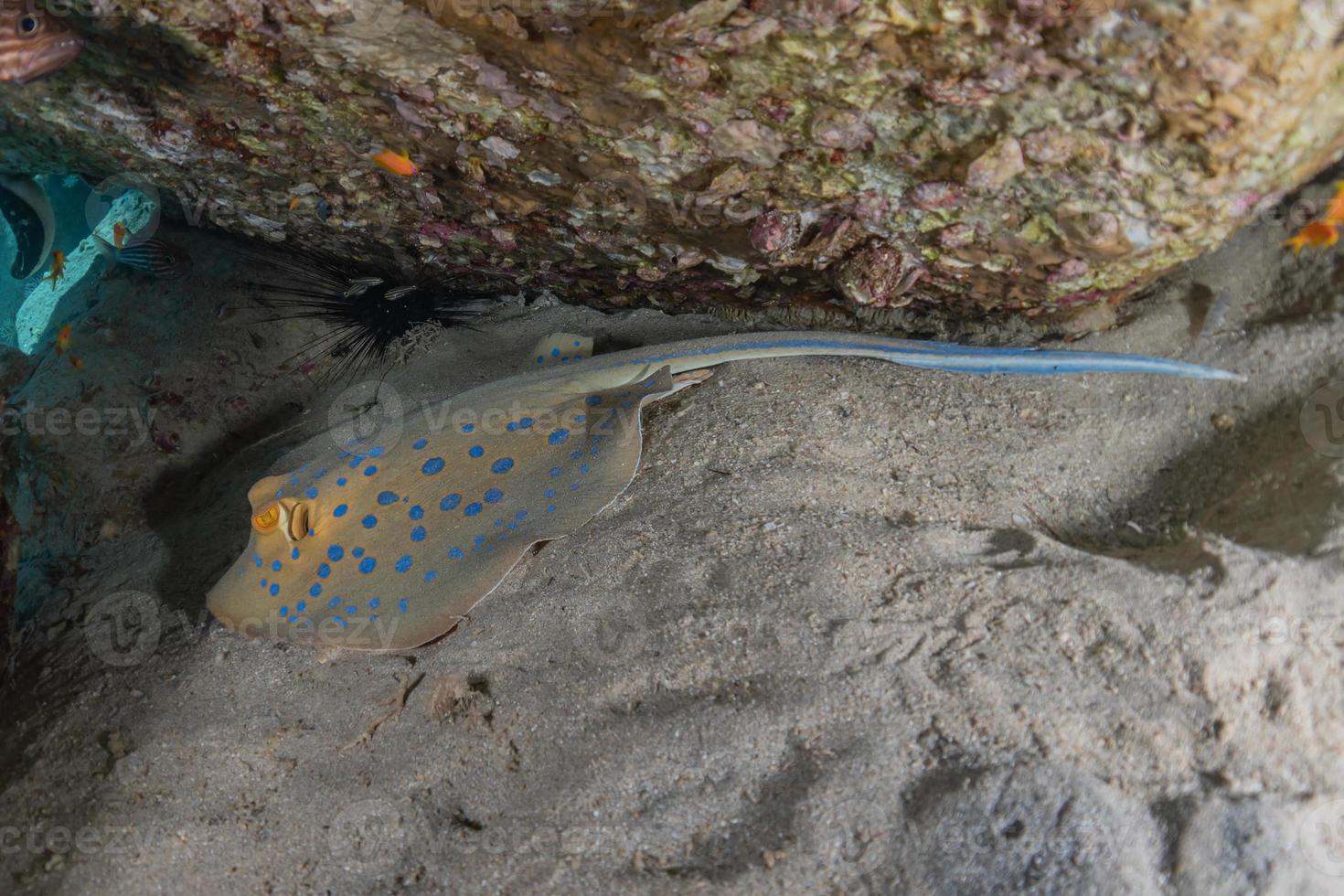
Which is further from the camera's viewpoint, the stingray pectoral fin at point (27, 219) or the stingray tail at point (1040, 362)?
the stingray pectoral fin at point (27, 219)

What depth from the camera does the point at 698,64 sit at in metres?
2.70

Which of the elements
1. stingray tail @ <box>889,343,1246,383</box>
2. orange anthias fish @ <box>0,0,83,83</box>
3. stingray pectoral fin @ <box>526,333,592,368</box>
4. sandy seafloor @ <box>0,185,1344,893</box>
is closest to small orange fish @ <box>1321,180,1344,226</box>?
sandy seafloor @ <box>0,185,1344,893</box>

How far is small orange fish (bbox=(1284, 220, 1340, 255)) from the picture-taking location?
2.88 meters

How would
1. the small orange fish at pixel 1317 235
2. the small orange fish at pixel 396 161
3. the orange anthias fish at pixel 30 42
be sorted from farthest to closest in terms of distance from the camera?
the small orange fish at pixel 396 161 < the small orange fish at pixel 1317 235 < the orange anthias fish at pixel 30 42

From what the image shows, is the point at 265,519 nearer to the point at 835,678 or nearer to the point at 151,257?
the point at 835,678

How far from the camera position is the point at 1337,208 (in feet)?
8.78

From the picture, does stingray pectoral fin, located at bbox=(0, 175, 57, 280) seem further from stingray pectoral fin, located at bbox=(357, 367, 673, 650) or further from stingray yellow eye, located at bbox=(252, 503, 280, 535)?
stingray pectoral fin, located at bbox=(357, 367, 673, 650)

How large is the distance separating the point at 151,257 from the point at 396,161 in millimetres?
3372

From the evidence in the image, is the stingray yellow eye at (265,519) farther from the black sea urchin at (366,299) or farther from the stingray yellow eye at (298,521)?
the black sea urchin at (366,299)

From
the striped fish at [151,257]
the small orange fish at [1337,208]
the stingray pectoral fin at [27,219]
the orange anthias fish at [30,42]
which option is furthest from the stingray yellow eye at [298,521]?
the small orange fish at [1337,208]

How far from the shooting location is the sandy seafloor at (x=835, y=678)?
2.28 m

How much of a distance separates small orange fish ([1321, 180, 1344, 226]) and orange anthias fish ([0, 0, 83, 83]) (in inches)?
188

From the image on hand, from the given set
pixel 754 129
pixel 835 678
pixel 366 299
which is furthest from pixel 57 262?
pixel 835 678

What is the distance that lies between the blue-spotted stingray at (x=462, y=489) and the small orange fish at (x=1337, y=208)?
0.70 m
